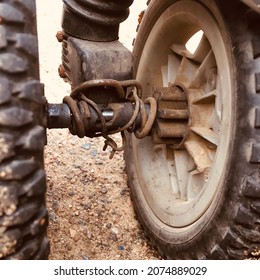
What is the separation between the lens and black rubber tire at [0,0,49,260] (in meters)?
1.19

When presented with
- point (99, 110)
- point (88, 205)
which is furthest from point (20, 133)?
point (88, 205)

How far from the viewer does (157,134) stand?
1.91 metres

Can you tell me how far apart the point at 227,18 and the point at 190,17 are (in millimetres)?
306

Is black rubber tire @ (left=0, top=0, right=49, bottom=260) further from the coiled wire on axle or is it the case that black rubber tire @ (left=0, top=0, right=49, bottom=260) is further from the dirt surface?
the dirt surface

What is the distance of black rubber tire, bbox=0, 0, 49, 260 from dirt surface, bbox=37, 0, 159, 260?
79cm

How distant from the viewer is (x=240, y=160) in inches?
56.8

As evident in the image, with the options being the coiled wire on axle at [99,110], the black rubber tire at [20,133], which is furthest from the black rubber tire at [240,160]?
the black rubber tire at [20,133]

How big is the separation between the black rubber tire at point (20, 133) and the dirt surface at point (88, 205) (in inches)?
31.2

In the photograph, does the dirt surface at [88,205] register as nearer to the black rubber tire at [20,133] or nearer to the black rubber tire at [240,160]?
the black rubber tire at [240,160]

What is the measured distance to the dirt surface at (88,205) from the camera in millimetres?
2127

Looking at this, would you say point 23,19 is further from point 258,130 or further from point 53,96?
point 53,96

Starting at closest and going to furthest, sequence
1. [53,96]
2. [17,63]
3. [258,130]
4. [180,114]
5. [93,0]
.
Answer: [17,63] → [258,130] → [93,0] → [180,114] → [53,96]
